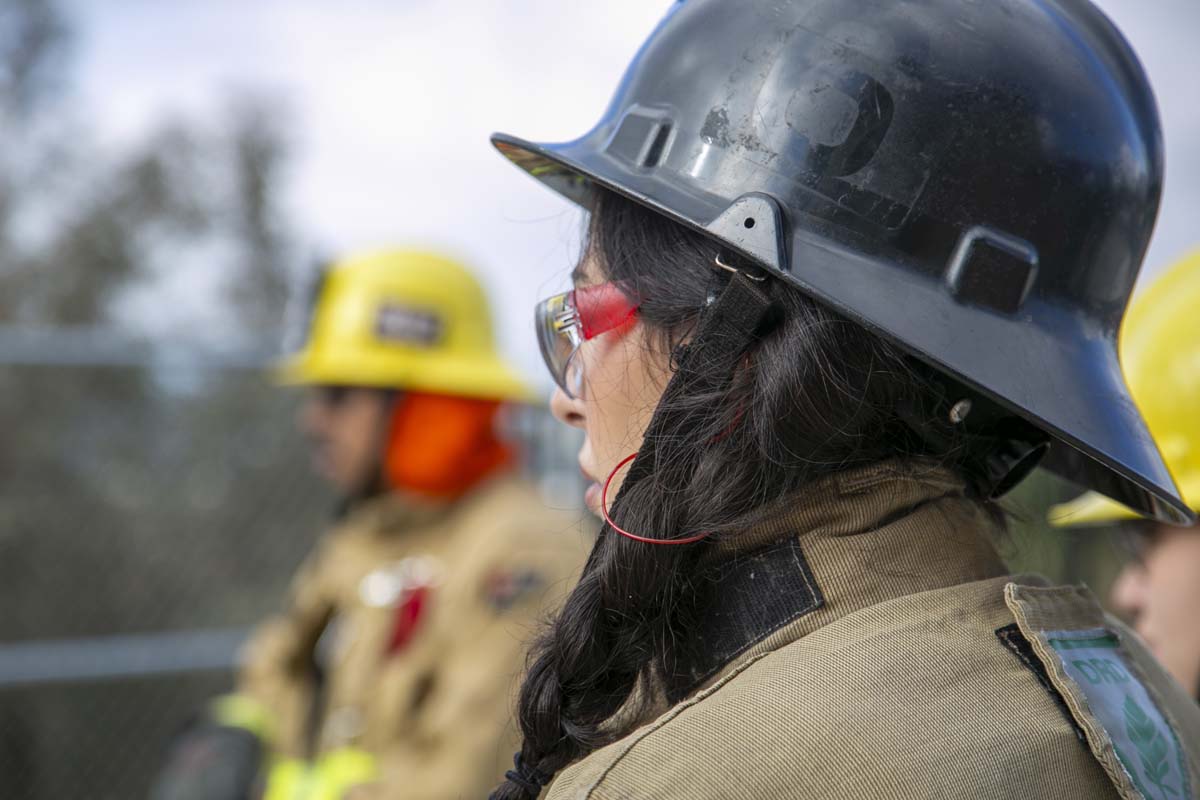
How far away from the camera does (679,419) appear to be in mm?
1268

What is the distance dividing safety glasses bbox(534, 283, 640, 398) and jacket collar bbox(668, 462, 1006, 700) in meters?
0.34

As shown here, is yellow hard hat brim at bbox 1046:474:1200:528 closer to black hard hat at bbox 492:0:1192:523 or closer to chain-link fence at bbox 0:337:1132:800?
black hard hat at bbox 492:0:1192:523

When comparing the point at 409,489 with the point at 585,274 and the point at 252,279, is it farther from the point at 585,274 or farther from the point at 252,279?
the point at 252,279

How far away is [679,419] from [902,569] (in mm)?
310

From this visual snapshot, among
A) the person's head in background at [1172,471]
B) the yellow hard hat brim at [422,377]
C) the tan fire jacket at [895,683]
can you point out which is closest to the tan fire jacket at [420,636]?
the yellow hard hat brim at [422,377]

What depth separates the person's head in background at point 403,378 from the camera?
400cm

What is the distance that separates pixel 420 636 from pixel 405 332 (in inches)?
52.3

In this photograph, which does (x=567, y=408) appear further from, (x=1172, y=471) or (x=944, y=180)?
(x=1172, y=471)

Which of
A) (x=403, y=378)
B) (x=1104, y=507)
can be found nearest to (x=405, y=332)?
(x=403, y=378)

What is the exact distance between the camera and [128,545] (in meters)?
5.46

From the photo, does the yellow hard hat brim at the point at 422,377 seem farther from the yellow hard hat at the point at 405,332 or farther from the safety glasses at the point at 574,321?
the safety glasses at the point at 574,321

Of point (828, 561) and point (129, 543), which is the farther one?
point (129, 543)

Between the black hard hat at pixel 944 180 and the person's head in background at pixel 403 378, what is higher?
the black hard hat at pixel 944 180

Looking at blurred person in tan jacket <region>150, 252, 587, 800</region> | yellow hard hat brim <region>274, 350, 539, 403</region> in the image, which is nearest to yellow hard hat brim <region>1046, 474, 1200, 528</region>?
blurred person in tan jacket <region>150, 252, 587, 800</region>
